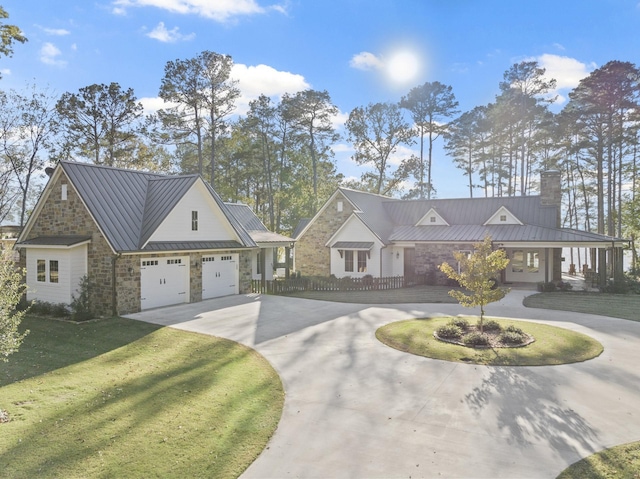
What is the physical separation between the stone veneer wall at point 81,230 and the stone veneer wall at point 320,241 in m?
15.0

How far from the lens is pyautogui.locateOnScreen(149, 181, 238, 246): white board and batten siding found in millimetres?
17797

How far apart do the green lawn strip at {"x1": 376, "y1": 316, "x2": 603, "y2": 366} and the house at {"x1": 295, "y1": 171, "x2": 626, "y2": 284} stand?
38.1ft

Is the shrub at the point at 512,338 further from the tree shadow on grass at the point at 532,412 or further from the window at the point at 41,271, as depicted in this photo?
the window at the point at 41,271

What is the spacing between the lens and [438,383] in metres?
8.98

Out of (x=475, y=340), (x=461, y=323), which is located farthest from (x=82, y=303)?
(x=475, y=340)

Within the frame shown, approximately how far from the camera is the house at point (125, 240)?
16.0 m

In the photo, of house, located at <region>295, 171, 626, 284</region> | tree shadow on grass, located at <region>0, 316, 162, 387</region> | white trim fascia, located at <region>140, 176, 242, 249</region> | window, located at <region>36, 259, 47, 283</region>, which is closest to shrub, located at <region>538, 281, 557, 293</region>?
house, located at <region>295, 171, 626, 284</region>

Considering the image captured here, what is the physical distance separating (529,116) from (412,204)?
47.8ft

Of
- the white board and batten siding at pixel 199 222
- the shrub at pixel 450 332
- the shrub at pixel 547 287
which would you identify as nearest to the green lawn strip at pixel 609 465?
the shrub at pixel 450 332

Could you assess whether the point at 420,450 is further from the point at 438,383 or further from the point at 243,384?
the point at 243,384

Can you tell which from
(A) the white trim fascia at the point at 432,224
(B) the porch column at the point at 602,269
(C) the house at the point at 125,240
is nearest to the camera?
(C) the house at the point at 125,240

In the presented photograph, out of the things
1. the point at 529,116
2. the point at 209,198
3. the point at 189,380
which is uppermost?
the point at 529,116

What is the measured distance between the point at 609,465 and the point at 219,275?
17534 mm

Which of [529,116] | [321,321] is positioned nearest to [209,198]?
[321,321]
